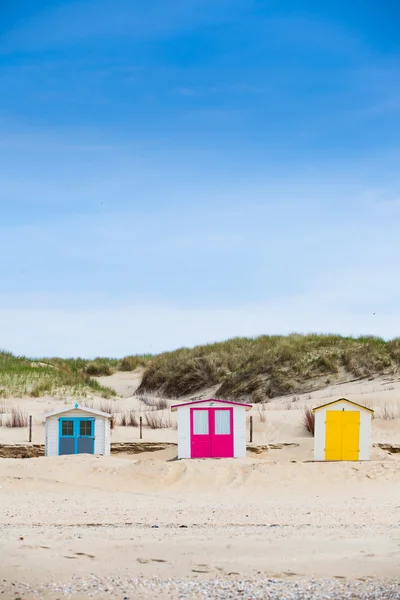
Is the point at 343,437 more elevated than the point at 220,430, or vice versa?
the point at 220,430

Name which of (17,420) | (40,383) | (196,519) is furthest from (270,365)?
(196,519)

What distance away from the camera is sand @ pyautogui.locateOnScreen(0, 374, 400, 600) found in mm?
10484

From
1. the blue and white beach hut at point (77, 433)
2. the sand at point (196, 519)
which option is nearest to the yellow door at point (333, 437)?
the sand at point (196, 519)

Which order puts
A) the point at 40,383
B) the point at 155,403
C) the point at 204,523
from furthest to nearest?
1. the point at 40,383
2. the point at 155,403
3. the point at 204,523

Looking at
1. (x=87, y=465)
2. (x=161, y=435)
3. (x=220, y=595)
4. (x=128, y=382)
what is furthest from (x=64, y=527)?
(x=128, y=382)

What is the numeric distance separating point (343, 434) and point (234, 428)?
298 cm

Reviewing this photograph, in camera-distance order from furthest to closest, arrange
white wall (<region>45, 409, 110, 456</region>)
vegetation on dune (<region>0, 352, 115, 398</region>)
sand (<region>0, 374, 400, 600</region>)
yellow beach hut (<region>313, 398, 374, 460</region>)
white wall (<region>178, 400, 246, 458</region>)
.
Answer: vegetation on dune (<region>0, 352, 115, 398</region>) < white wall (<region>45, 409, 110, 456</region>) < white wall (<region>178, 400, 246, 458</region>) < yellow beach hut (<region>313, 398, 374, 460</region>) < sand (<region>0, 374, 400, 600</region>)

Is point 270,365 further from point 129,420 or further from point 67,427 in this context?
point 67,427

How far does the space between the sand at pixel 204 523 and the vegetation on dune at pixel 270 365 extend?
12.7 metres

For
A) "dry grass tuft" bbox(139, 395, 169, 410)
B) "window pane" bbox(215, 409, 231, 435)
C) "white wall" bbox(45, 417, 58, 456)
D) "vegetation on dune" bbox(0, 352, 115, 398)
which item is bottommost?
"white wall" bbox(45, 417, 58, 456)

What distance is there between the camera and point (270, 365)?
1751 inches

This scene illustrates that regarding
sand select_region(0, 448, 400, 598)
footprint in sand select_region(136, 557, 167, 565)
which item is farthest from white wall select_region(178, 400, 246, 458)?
footprint in sand select_region(136, 557, 167, 565)

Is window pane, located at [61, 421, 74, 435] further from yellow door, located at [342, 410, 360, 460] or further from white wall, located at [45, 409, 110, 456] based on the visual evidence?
yellow door, located at [342, 410, 360, 460]

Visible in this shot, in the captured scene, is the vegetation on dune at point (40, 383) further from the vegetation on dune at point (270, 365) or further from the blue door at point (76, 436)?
the blue door at point (76, 436)
